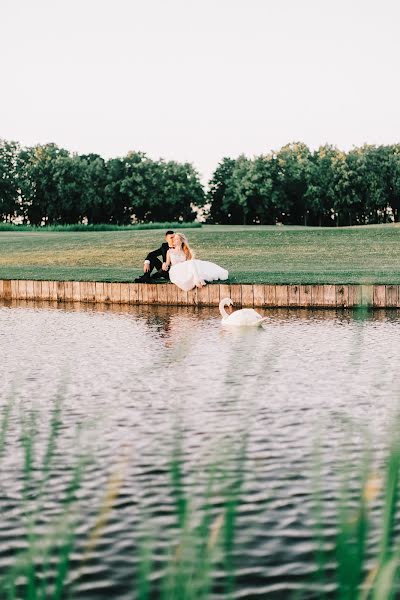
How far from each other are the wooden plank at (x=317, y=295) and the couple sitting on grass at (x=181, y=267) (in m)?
2.15

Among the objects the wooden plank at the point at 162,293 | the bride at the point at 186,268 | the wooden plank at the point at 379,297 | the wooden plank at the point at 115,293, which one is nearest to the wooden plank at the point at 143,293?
the wooden plank at the point at 162,293

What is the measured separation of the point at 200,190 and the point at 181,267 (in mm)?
69874

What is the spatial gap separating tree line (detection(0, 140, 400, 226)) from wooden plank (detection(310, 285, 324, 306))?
6618cm

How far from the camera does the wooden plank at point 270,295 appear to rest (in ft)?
57.5

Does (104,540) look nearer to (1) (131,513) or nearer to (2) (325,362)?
(1) (131,513)

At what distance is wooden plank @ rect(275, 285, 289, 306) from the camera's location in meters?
17.5

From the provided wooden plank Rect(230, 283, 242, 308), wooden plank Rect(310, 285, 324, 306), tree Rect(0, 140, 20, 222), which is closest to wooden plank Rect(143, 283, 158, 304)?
wooden plank Rect(230, 283, 242, 308)

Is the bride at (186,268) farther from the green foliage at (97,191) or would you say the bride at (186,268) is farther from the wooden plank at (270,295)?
the green foliage at (97,191)

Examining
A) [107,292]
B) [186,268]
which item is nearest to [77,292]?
[107,292]

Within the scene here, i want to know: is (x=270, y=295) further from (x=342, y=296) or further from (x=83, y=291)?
(x=83, y=291)

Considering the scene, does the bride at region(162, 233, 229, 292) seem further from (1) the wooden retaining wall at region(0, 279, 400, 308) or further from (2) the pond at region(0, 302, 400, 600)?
(2) the pond at region(0, 302, 400, 600)

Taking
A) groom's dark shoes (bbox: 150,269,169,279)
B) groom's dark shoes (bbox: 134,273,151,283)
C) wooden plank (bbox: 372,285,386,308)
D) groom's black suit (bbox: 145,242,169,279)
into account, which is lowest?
wooden plank (bbox: 372,285,386,308)

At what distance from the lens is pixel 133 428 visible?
23.8 feet

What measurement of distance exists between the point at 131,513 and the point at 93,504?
0.28 metres
